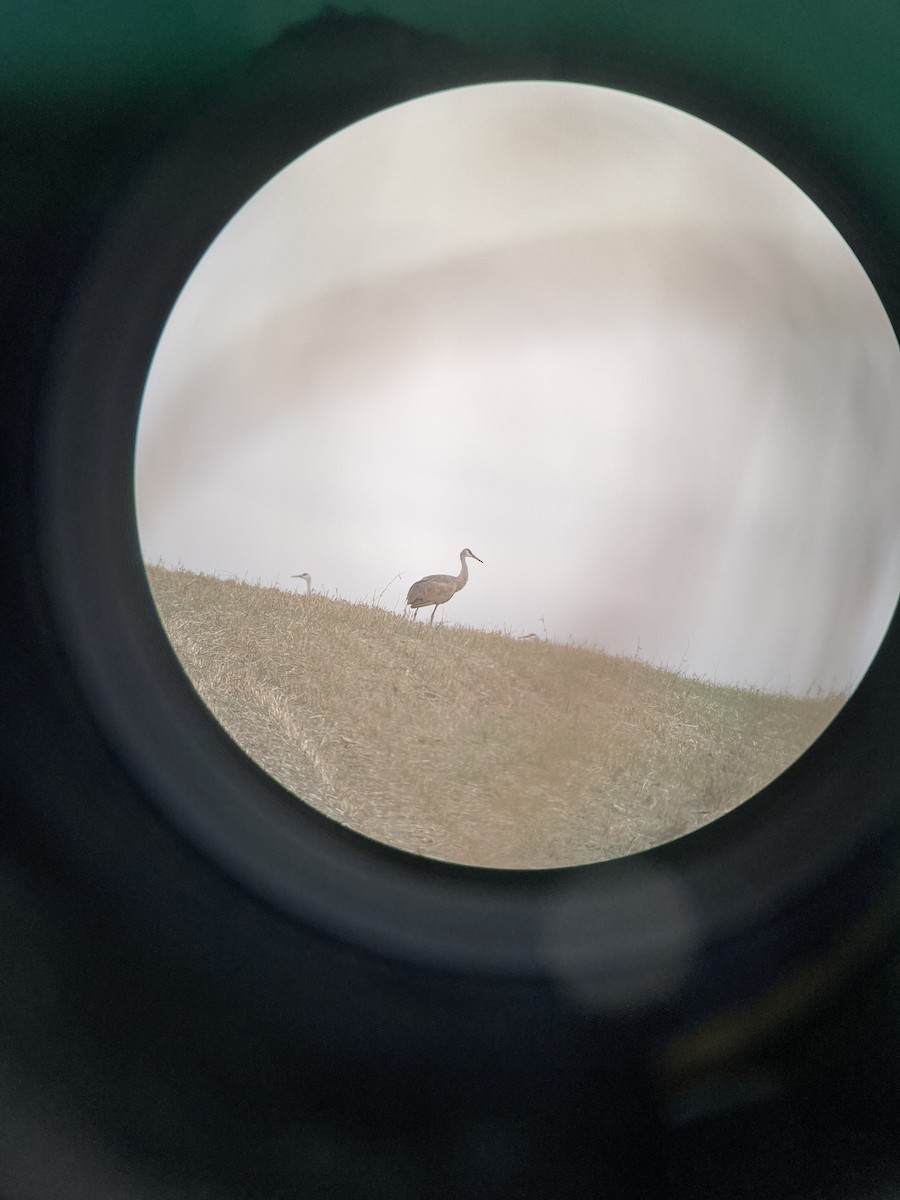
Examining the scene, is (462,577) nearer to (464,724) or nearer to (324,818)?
(464,724)

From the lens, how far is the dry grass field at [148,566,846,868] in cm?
283

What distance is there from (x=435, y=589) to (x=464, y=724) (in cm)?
66

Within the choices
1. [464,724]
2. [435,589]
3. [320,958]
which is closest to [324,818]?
[320,958]

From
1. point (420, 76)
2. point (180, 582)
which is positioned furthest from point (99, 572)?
point (180, 582)

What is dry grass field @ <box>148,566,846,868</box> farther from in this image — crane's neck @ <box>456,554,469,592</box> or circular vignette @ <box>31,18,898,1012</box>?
circular vignette @ <box>31,18,898,1012</box>

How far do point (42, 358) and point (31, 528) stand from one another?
122 mm

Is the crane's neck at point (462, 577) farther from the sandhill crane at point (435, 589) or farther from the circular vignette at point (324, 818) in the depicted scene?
the circular vignette at point (324, 818)

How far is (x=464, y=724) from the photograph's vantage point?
3.65 metres

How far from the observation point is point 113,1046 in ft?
2.03

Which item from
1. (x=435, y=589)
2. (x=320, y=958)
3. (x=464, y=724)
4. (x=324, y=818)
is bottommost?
(x=320, y=958)

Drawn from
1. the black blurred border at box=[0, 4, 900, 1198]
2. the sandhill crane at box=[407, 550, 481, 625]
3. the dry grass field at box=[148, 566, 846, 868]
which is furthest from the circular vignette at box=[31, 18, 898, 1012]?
the sandhill crane at box=[407, 550, 481, 625]

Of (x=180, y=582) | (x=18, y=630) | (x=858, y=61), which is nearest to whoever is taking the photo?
(x=858, y=61)

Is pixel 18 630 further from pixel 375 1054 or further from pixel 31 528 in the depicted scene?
pixel 375 1054

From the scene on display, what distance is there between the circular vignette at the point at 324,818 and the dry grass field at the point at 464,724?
6.30 ft
